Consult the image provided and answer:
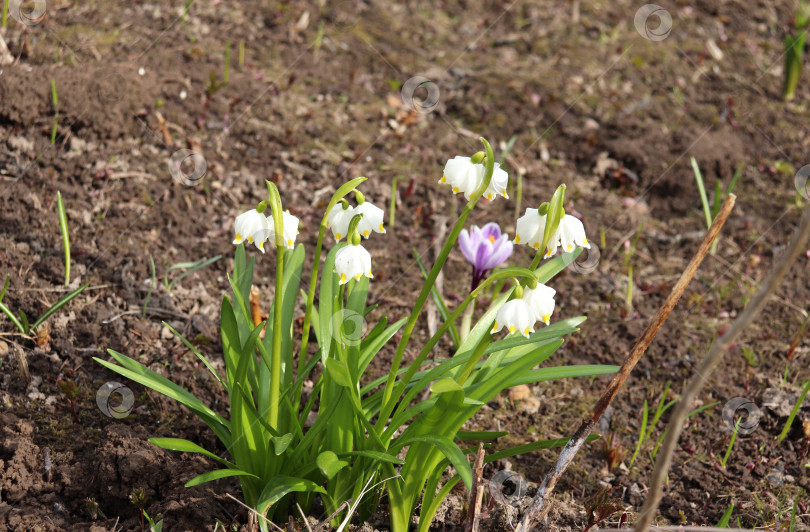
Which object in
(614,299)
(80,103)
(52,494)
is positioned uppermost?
(80,103)

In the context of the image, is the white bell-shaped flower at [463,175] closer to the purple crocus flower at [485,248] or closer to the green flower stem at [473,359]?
the green flower stem at [473,359]

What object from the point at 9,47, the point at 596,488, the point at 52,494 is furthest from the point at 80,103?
the point at 596,488

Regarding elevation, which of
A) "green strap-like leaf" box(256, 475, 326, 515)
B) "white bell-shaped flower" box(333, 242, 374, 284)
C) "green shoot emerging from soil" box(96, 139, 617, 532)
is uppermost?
"white bell-shaped flower" box(333, 242, 374, 284)

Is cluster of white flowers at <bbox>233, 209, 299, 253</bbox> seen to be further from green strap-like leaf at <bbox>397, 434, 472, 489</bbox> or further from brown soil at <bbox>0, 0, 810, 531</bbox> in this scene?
brown soil at <bbox>0, 0, 810, 531</bbox>

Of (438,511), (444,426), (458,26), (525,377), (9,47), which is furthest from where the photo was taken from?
(458,26)

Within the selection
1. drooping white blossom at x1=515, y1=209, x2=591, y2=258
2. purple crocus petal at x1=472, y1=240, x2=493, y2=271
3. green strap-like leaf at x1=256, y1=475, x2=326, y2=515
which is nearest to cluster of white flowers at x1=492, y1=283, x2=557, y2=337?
drooping white blossom at x1=515, y1=209, x2=591, y2=258

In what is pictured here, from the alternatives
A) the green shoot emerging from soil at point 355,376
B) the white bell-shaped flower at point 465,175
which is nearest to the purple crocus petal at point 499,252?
the green shoot emerging from soil at point 355,376

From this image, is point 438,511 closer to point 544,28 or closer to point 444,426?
point 444,426

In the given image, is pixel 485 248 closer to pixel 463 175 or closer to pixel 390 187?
pixel 463 175
